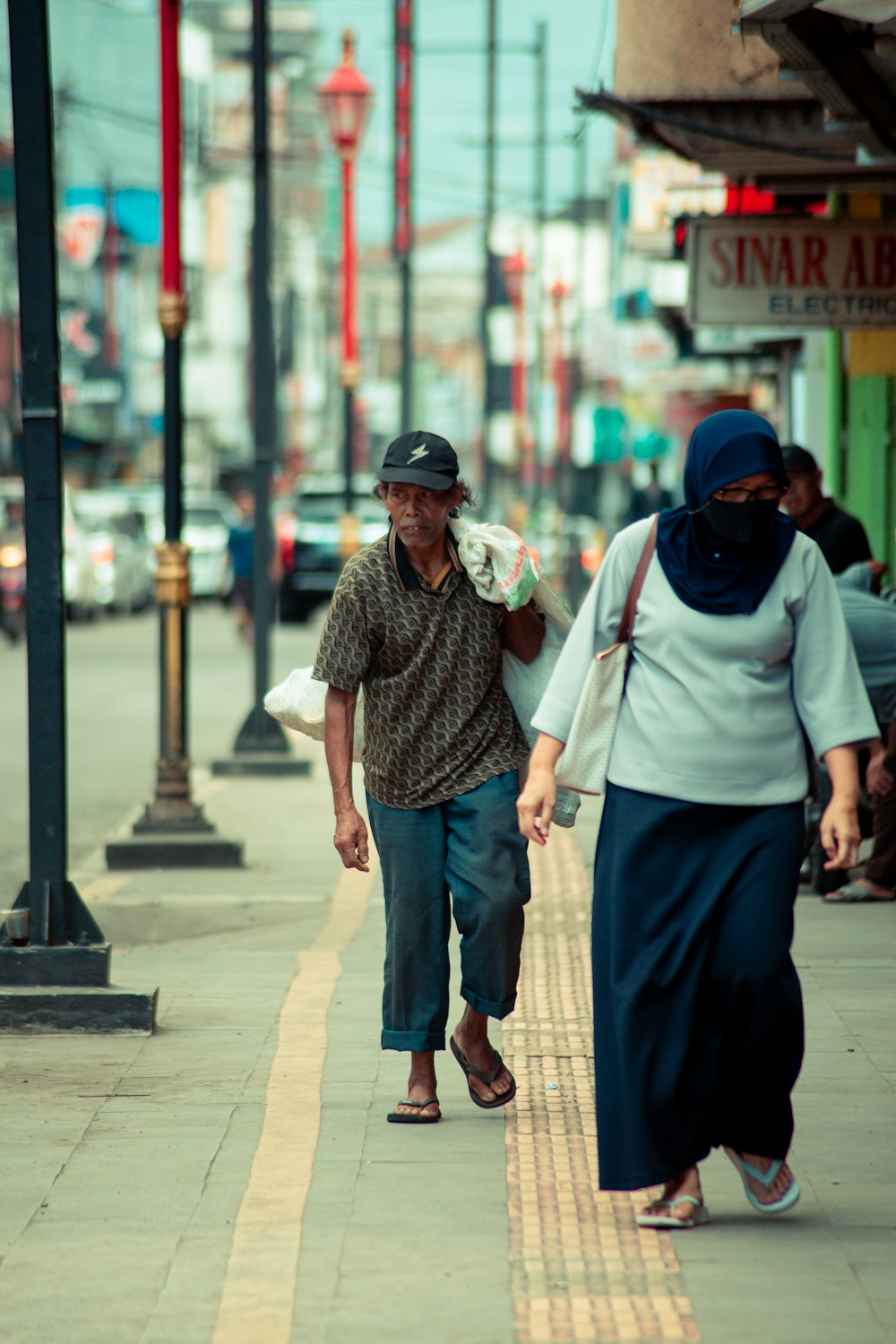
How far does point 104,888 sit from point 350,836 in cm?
427

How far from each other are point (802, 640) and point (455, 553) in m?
1.17

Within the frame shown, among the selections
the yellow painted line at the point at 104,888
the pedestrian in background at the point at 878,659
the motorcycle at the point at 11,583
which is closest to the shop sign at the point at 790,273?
the pedestrian in background at the point at 878,659

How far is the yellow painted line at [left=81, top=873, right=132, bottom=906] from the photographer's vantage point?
9.19 meters

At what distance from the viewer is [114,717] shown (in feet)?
62.0

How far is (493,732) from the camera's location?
5.54 metres

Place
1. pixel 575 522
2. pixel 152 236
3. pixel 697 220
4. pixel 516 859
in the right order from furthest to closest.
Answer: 1. pixel 152 236
2. pixel 575 522
3. pixel 697 220
4. pixel 516 859

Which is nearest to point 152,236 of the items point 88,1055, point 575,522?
point 575,522

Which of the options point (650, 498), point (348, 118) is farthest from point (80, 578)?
point (348, 118)

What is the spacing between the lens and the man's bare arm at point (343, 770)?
5.50m

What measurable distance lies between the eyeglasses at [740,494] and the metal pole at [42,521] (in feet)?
8.88

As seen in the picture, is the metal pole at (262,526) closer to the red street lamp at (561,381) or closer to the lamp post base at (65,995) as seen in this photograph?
the lamp post base at (65,995)

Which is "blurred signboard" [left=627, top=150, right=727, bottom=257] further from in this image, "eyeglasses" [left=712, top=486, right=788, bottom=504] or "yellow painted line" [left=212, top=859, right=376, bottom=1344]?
"eyeglasses" [left=712, top=486, right=788, bottom=504]

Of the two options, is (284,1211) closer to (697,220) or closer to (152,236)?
(697,220)

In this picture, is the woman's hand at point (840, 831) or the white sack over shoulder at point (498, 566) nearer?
the woman's hand at point (840, 831)
